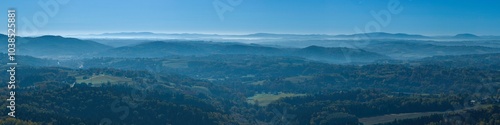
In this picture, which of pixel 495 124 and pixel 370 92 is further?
pixel 370 92

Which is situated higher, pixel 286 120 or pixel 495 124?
pixel 495 124

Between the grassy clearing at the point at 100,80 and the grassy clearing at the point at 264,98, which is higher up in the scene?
the grassy clearing at the point at 100,80

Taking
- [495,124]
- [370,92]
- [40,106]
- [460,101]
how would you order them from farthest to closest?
1. [370,92]
2. [460,101]
3. [40,106]
4. [495,124]

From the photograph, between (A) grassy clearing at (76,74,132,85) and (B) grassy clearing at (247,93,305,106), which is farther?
(B) grassy clearing at (247,93,305,106)

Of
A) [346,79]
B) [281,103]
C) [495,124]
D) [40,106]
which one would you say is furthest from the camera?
[346,79]

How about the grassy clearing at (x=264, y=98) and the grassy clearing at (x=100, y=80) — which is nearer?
the grassy clearing at (x=100, y=80)

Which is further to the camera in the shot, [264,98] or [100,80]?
[264,98]

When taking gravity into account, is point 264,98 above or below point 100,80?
below

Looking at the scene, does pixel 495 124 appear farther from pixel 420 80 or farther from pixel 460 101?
pixel 420 80

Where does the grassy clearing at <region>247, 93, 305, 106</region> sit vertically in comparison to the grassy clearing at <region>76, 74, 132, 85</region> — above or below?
below

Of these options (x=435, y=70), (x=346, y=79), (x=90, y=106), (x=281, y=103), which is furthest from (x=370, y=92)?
(x=90, y=106)
